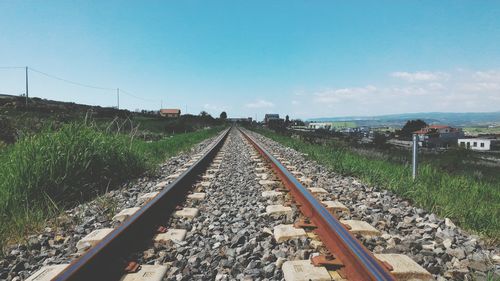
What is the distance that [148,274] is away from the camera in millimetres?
2438

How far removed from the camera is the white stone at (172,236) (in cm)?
316

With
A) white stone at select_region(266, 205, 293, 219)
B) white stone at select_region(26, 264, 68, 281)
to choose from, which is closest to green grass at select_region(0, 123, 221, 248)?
white stone at select_region(26, 264, 68, 281)

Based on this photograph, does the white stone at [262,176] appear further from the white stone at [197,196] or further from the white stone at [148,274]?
the white stone at [148,274]

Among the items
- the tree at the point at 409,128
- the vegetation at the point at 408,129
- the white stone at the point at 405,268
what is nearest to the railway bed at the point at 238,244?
the white stone at the point at 405,268

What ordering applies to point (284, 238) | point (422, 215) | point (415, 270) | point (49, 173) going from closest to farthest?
point (415, 270), point (284, 238), point (422, 215), point (49, 173)

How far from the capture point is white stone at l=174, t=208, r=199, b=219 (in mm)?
3949

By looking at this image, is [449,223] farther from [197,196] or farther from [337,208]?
[197,196]

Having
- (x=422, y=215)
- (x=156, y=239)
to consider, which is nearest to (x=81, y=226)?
(x=156, y=239)

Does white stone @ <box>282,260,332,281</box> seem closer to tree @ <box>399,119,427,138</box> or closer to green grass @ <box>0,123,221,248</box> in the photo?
green grass @ <box>0,123,221,248</box>

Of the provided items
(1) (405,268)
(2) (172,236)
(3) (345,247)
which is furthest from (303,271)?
(2) (172,236)

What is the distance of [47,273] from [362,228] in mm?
2591

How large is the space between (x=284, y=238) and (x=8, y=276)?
2.10 meters

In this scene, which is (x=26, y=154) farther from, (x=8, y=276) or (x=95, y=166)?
(x=8, y=276)

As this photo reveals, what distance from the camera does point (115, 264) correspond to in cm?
262
